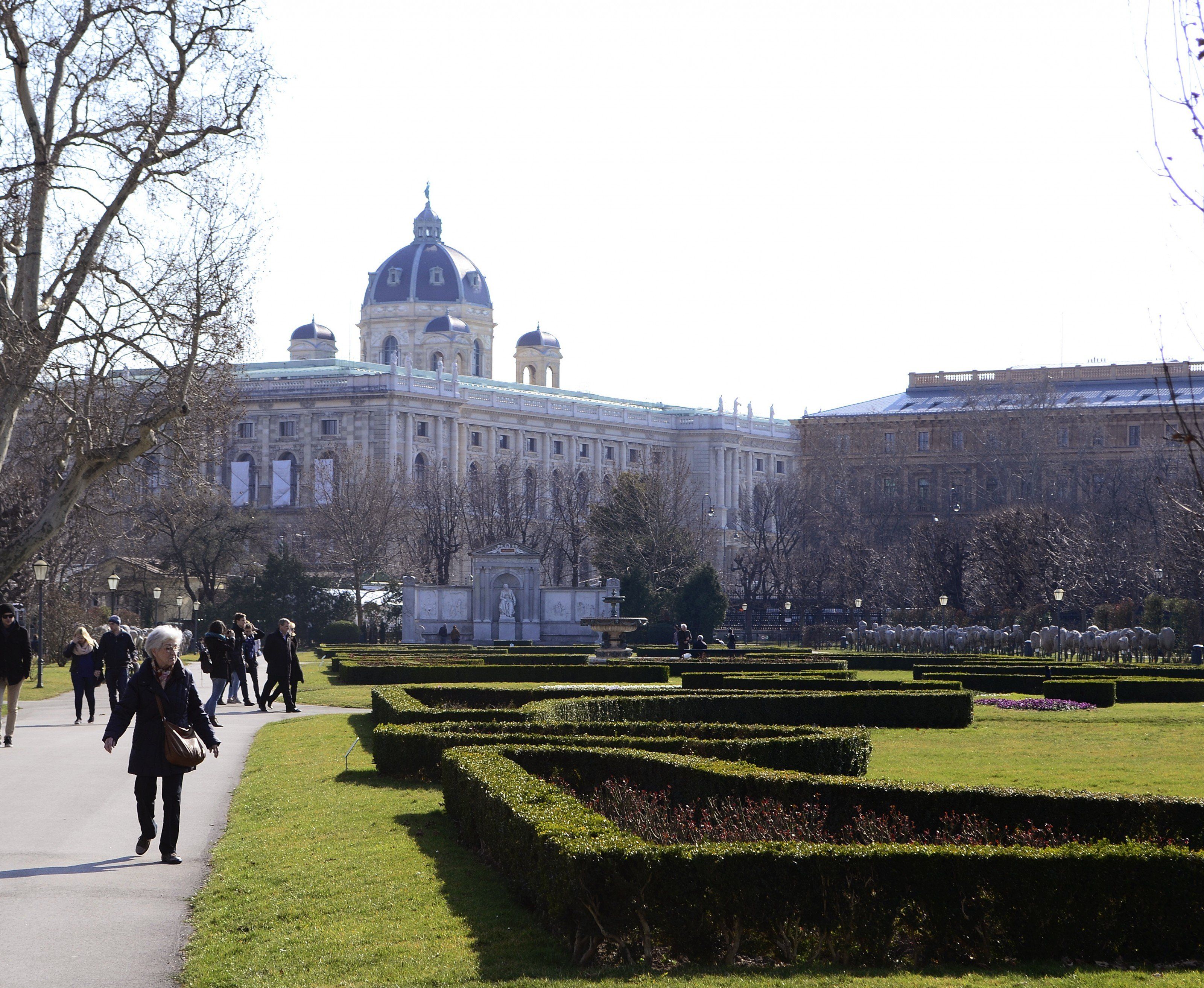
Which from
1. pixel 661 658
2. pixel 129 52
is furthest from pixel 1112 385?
pixel 129 52

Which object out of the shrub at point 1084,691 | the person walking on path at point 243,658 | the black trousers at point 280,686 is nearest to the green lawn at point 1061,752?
the shrub at point 1084,691

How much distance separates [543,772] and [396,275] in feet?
410

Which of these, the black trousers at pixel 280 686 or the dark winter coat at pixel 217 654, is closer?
the dark winter coat at pixel 217 654

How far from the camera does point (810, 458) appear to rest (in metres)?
100

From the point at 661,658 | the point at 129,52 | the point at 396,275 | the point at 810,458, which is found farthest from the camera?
the point at 396,275

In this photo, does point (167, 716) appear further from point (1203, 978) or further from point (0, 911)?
point (1203, 978)

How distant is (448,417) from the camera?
11450 centimetres

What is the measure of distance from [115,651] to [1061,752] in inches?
515

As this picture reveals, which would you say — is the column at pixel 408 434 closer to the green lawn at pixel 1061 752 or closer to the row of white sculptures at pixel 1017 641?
the row of white sculptures at pixel 1017 641

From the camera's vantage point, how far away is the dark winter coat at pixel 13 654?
19.0 metres

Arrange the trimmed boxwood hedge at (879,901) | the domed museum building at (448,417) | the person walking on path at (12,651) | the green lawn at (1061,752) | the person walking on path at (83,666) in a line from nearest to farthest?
the trimmed boxwood hedge at (879,901) < the green lawn at (1061,752) < the person walking on path at (12,651) < the person walking on path at (83,666) < the domed museum building at (448,417)

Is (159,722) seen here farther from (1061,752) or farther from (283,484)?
(283,484)

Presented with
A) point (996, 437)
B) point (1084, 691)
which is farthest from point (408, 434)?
point (1084, 691)

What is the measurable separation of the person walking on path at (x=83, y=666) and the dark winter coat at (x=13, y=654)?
3865 millimetres
